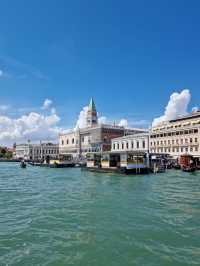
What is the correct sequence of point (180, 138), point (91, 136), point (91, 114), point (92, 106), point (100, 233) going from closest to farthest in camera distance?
1. point (100, 233)
2. point (180, 138)
3. point (91, 136)
4. point (91, 114)
5. point (92, 106)

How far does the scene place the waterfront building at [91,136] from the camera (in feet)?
350

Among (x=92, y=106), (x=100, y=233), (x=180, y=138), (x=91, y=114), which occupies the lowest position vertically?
(x=100, y=233)

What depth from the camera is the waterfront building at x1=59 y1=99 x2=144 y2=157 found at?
106688 mm

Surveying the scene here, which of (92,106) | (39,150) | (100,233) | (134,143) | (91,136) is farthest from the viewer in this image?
(39,150)

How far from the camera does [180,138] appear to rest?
67.6 metres

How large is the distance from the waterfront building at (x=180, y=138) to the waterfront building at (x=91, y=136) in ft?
104

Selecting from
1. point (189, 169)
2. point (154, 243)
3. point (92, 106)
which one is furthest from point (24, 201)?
point (92, 106)

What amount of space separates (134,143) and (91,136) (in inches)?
1257

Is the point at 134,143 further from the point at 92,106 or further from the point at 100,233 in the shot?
the point at 100,233

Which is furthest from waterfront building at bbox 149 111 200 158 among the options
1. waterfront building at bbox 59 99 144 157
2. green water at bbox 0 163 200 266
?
green water at bbox 0 163 200 266

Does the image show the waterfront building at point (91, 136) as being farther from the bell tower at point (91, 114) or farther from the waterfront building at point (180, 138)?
the waterfront building at point (180, 138)

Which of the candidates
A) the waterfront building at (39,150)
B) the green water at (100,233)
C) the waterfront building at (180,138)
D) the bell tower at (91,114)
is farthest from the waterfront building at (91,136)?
the green water at (100,233)

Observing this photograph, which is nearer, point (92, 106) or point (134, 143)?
point (134, 143)

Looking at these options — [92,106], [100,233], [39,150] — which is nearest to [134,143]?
[92,106]
